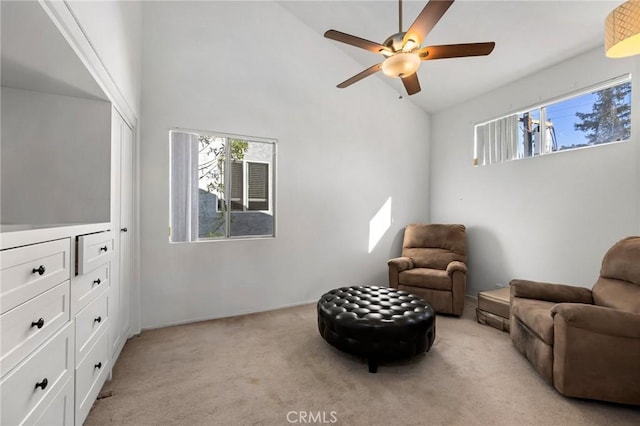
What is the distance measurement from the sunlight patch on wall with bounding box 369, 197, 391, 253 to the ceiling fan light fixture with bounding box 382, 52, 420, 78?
104 inches

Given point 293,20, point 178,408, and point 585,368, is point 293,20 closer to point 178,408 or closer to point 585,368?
point 178,408

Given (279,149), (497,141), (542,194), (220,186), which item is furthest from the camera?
(497,141)

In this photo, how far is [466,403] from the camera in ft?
6.04

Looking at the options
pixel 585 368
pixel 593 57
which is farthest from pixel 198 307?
pixel 593 57

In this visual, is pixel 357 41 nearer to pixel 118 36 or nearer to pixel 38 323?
pixel 118 36

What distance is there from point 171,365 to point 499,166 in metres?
4.29

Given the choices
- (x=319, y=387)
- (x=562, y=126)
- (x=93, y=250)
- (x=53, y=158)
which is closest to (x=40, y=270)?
(x=93, y=250)

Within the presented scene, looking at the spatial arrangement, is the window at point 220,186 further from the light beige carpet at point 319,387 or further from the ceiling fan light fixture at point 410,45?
the ceiling fan light fixture at point 410,45

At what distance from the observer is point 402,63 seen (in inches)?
75.9

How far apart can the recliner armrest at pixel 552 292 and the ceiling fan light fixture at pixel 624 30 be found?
184 cm

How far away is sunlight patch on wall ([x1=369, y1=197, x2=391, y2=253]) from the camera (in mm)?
4369

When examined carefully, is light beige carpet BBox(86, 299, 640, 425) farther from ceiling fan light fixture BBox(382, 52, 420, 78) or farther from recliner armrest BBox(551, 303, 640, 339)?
ceiling fan light fixture BBox(382, 52, 420, 78)

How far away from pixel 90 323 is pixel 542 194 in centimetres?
431

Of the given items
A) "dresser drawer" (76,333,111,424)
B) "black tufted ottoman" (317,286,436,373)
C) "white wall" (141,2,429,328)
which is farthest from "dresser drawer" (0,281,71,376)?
"white wall" (141,2,429,328)
